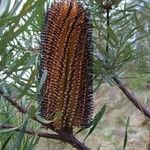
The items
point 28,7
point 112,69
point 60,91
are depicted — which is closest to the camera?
point 28,7

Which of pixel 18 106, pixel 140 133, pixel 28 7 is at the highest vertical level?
pixel 28 7

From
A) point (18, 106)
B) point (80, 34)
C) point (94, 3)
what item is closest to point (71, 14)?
point (80, 34)

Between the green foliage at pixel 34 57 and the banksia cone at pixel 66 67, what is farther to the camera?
the banksia cone at pixel 66 67

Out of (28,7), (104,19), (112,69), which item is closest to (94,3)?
(104,19)

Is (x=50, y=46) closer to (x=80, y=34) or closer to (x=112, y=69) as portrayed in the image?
(x=80, y=34)

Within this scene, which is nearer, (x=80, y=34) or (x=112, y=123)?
(x=80, y=34)

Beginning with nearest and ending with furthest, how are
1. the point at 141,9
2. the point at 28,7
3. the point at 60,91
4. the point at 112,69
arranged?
1. the point at 28,7
2. the point at 60,91
3. the point at 112,69
4. the point at 141,9

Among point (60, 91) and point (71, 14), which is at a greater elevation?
point (71, 14)

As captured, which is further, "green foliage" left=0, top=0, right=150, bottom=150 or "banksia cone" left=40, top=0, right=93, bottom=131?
"banksia cone" left=40, top=0, right=93, bottom=131
